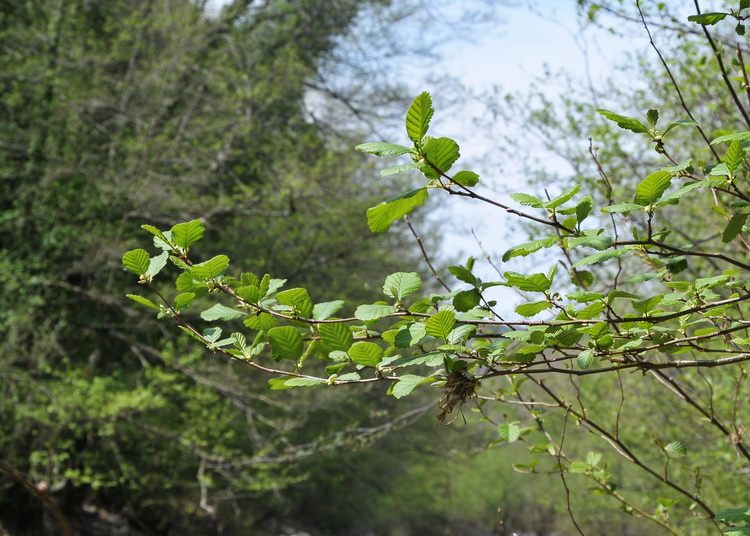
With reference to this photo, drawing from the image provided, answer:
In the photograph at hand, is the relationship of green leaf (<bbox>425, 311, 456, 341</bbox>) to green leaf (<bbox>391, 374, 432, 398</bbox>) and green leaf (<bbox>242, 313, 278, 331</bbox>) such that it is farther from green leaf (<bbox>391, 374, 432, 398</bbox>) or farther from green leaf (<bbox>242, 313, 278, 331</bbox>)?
green leaf (<bbox>242, 313, 278, 331</bbox>)

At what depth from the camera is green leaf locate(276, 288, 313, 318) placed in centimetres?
115

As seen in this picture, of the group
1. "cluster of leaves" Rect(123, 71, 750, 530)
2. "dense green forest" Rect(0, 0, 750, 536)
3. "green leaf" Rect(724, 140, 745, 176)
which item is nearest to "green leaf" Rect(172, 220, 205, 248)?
"cluster of leaves" Rect(123, 71, 750, 530)

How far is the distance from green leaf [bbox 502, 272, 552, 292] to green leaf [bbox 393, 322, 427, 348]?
15cm

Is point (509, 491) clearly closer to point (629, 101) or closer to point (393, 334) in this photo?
point (629, 101)

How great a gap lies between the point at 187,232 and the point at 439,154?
1.44 feet

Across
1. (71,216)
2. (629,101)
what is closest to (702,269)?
(629,101)

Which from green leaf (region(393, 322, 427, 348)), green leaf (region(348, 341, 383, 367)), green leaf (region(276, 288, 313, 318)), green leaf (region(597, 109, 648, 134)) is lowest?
green leaf (region(348, 341, 383, 367))

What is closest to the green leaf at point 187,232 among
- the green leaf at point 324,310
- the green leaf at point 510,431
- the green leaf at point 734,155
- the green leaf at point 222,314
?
the green leaf at point 222,314

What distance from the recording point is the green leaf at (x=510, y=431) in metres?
1.67

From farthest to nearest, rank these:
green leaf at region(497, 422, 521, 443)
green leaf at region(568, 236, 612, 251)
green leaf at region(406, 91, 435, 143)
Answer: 1. green leaf at region(497, 422, 521, 443)
2. green leaf at region(568, 236, 612, 251)
3. green leaf at region(406, 91, 435, 143)

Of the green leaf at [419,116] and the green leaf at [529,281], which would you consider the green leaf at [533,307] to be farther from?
the green leaf at [419,116]

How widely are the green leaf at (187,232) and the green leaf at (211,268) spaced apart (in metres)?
0.04

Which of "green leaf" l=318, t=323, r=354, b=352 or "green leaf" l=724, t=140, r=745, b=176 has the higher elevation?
"green leaf" l=724, t=140, r=745, b=176

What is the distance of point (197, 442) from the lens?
24.8ft
